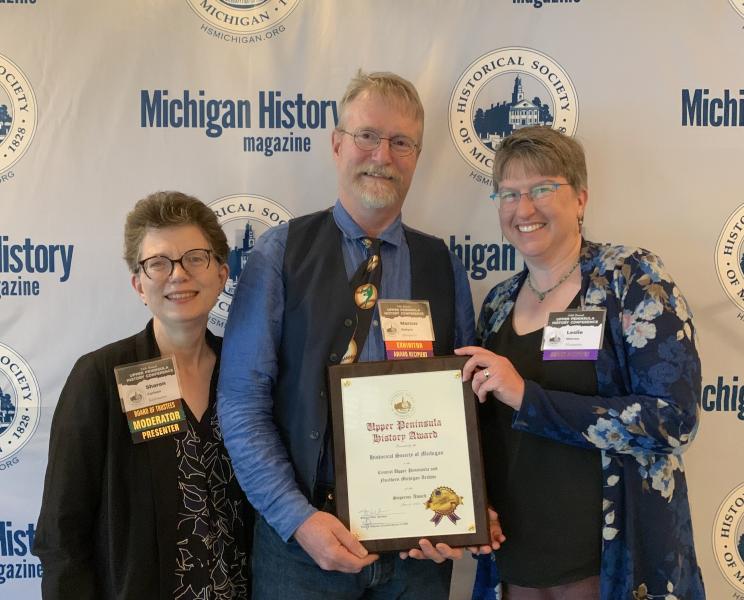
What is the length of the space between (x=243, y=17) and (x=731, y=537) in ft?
8.32

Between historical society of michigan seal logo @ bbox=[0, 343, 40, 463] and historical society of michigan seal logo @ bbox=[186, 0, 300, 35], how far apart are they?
137 centimetres

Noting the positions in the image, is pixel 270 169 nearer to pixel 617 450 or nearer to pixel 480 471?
pixel 480 471

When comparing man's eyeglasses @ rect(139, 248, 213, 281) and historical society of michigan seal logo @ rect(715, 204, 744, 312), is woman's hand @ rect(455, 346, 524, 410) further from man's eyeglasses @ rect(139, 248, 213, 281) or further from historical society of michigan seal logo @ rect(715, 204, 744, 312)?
historical society of michigan seal logo @ rect(715, 204, 744, 312)

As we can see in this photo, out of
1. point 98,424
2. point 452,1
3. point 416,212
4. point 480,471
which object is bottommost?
point 480,471

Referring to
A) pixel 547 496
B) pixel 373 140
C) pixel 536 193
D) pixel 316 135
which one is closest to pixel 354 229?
pixel 373 140

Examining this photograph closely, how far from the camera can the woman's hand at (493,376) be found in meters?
1.38

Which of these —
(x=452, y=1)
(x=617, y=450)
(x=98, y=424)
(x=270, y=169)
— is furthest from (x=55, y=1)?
(x=617, y=450)

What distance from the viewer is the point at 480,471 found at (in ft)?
4.63

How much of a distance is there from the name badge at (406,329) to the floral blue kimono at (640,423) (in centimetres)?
30

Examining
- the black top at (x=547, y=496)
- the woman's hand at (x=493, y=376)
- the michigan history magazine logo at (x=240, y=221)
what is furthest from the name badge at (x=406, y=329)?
the michigan history magazine logo at (x=240, y=221)

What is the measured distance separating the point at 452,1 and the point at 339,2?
393mm

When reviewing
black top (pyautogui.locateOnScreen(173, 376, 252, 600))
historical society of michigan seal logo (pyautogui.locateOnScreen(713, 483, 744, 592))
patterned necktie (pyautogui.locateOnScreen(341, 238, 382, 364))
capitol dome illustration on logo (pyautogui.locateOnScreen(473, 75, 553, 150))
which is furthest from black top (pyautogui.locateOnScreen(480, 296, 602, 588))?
historical society of michigan seal logo (pyautogui.locateOnScreen(713, 483, 744, 592))

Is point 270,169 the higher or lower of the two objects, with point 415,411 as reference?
higher

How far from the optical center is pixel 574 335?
1.44 metres
